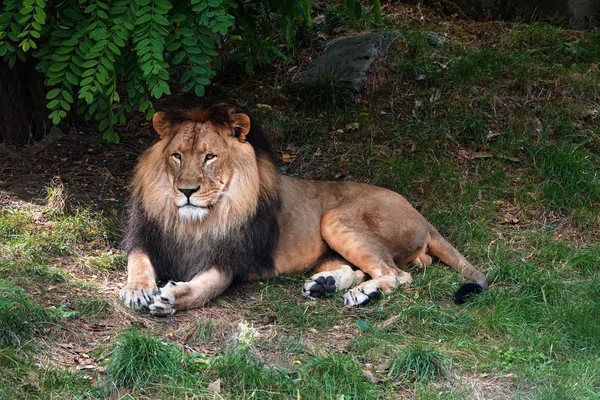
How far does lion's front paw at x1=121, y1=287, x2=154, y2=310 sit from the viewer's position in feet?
15.9

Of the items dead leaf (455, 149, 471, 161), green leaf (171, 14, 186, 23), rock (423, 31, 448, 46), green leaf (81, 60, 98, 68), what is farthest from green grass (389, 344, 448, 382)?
rock (423, 31, 448, 46)

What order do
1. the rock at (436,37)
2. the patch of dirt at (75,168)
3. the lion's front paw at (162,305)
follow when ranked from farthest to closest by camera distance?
the rock at (436,37)
the patch of dirt at (75,168)
the lion's front paw at (162,305)

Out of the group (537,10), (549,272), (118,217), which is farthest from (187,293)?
(537,10)

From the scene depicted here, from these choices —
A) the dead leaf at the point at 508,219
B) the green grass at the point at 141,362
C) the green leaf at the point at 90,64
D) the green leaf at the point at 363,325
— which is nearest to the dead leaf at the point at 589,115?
the dead leaf at the point at 508,219

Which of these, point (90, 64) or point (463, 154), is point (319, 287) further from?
point (463, 154)

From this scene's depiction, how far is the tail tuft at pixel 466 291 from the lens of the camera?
5.23 meters

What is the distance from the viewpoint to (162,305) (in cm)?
478

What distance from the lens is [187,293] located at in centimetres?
499

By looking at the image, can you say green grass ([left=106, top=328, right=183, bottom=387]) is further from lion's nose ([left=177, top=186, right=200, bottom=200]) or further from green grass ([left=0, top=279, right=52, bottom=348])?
lion's nose ([left=177, top=186, right=200, bottom=200])

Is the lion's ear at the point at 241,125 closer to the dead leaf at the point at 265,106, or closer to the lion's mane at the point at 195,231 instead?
the lion's mane at the point at 195,231

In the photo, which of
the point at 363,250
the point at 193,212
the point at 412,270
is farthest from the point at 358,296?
the point at 193,212

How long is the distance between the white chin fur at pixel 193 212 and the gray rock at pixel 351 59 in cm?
363

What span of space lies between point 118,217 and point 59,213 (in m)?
0.42

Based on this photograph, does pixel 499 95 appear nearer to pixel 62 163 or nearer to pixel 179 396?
pixel 62 163
